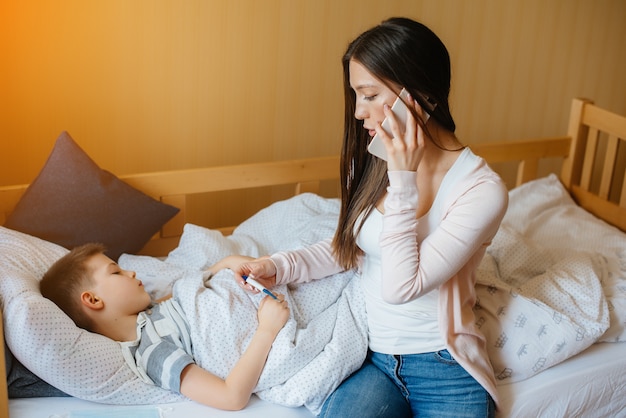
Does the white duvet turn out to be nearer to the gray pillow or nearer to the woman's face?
the gray pillow

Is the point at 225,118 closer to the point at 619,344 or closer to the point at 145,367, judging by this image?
the point at 145,367

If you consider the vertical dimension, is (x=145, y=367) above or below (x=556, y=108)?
below

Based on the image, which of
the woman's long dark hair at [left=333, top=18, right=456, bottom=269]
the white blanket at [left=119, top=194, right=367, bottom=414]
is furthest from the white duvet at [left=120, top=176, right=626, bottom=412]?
the woman's long dark hair at [left=333, top=18, right=456, bottom=269]

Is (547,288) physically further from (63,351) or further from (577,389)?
(63,351)

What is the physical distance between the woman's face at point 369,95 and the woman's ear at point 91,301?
24.7 inches

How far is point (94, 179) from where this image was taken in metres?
1.99

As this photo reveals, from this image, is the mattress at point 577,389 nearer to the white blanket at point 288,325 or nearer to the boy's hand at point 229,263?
the white blanket at point 288,325

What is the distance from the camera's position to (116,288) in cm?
166

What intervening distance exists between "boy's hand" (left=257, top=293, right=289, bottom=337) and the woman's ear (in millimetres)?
315

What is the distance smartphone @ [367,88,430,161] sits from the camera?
4.83ft

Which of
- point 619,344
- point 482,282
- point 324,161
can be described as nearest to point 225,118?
point 324,161

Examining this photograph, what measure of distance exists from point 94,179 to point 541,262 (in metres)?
1.13

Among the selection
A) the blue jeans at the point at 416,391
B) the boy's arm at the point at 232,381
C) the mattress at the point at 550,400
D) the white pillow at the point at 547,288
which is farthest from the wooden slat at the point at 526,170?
the boy's arm at the point at 232,381

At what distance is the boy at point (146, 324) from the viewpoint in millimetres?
1556
